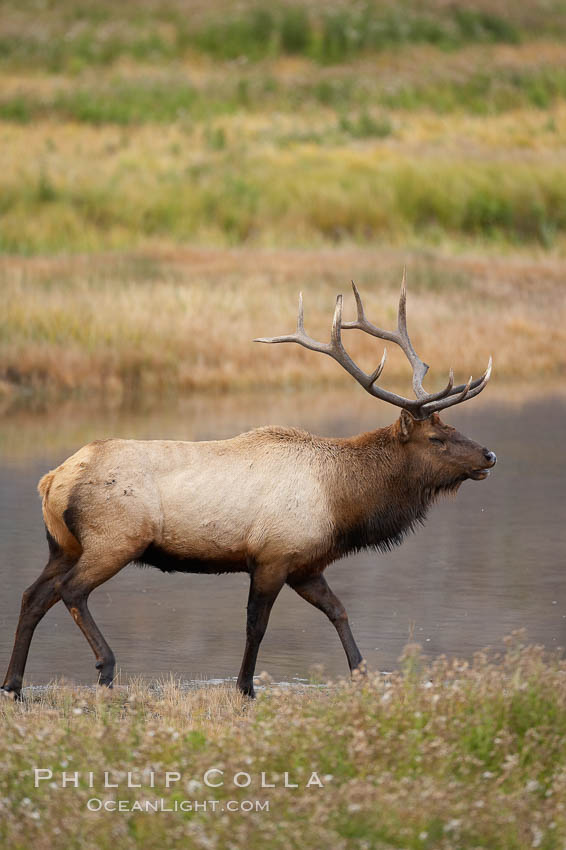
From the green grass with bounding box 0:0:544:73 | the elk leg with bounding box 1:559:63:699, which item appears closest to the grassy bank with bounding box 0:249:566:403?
the elk leg with bounding box 1:559:63:699

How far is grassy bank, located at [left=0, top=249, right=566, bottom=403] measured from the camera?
2328 cm

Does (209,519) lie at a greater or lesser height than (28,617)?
greater

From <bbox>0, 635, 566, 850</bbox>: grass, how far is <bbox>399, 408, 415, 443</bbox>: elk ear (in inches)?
78.9

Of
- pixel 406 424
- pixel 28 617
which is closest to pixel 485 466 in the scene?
pixel 406 424

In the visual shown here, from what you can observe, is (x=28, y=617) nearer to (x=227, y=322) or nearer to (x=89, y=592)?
(x=89, y=592)

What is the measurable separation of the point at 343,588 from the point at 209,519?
13.2 feet

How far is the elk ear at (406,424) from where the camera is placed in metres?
9.98

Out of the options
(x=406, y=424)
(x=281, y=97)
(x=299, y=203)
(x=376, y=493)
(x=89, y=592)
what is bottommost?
(x=299, y=203)

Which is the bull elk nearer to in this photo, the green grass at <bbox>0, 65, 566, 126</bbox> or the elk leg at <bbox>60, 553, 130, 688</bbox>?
the elk leg at <bbox>60, 553, 130, 688</bbox>

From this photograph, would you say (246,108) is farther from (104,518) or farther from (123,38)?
(104,518)

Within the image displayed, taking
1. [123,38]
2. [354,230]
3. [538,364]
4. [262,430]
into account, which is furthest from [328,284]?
[123,38]

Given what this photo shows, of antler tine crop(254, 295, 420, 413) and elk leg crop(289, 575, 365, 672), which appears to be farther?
antler tine crop(254, 295, 420, 413)

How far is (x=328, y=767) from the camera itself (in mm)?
6871

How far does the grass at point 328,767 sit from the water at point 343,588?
2.29 m
